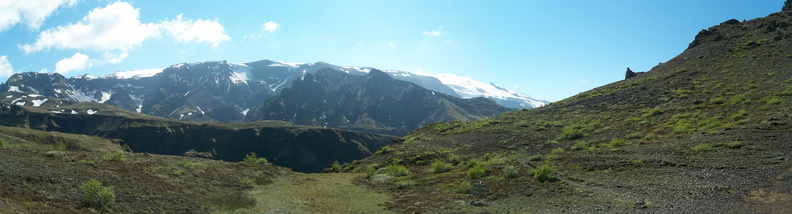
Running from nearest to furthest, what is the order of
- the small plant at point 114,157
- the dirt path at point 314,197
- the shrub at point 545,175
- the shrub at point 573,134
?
the dirt path at point 314,197
the shrub at point 545,175
the small plant at point 114,157
the shrub at point 573,134

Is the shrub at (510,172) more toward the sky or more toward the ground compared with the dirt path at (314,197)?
more toward the sky

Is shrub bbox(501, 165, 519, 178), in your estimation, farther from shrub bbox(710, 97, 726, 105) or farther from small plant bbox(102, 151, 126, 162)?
shrub bbox(710, 97, 726, 105)

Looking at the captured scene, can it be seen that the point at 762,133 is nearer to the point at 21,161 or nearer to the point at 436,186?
the point at 436,186

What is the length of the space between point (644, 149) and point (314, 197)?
27225mm

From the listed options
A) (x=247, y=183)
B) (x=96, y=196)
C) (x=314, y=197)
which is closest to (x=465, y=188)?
(x=314, y=197)

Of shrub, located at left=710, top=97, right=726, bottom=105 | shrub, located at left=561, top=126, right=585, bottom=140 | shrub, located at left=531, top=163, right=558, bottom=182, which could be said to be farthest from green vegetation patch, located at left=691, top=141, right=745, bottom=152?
shrub, located at left=710, top=97, right=726, bottom=105

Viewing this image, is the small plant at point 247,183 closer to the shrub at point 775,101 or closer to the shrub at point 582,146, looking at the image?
the shrub at point 582,146

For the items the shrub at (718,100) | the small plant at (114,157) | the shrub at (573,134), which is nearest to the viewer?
the small plant at (114,157)

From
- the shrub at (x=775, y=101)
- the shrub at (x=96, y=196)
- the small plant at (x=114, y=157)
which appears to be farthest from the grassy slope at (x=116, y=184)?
the shrub at (x=775, y=101)

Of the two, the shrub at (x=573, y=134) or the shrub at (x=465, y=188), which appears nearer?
the shrub at (x=465, y=188)

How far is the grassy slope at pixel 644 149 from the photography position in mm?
19988

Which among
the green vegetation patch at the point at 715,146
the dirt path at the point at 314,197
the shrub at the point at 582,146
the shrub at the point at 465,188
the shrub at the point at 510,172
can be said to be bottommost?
the dirt path at the point at 314,197

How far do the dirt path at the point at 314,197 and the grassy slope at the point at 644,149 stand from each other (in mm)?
2093

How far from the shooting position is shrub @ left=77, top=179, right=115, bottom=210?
699 inches
